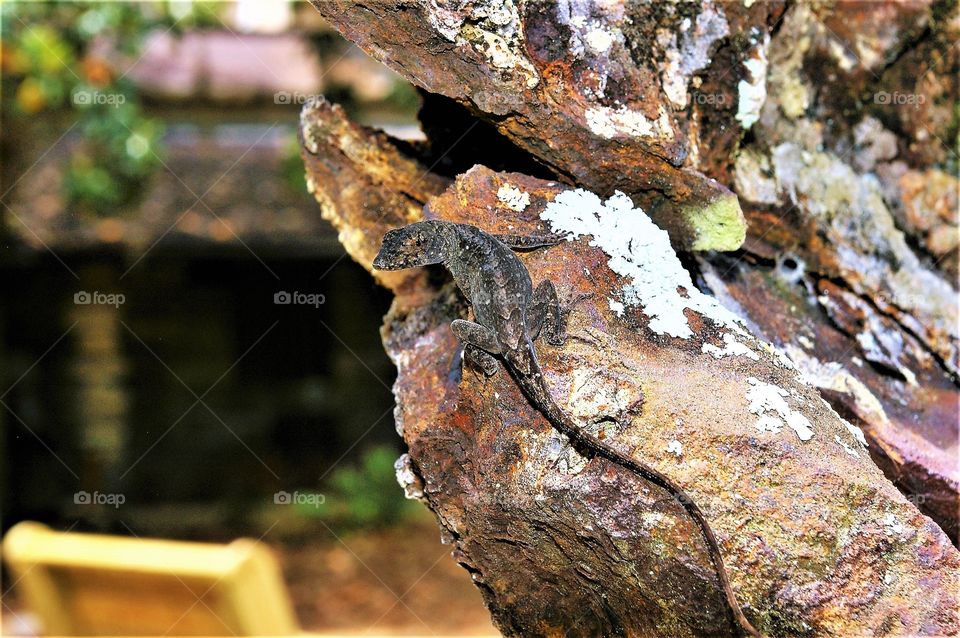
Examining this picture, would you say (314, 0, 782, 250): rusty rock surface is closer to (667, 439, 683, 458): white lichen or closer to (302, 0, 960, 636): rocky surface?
(302, 0, 960, 636): rocky surface

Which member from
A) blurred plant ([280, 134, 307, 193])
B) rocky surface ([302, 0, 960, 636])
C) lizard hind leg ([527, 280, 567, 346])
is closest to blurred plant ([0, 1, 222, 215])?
blurred plant ([280, 134, 307, 193])

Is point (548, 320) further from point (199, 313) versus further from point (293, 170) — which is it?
point (199, 313)

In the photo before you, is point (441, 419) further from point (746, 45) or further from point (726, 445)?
point (746, 45)

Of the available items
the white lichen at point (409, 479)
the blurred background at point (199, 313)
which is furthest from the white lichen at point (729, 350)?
the blurred background at point (199, 313)

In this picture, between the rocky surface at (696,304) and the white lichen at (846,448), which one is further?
the white lichen at (846,448)

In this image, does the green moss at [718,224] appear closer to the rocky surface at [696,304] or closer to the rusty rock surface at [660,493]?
the rocky surface at [696,304]

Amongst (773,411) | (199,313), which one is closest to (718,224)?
(773,411)

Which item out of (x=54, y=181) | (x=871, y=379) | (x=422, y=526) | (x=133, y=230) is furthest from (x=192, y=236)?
(x=871, y=379)

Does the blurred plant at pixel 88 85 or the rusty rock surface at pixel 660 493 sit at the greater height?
the rusty rock surface at pixel 660 493
